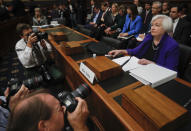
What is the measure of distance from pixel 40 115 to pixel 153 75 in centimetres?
84

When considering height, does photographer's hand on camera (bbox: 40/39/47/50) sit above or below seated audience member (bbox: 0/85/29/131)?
above

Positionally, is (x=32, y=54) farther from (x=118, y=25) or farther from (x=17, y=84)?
(x=118, y=25)

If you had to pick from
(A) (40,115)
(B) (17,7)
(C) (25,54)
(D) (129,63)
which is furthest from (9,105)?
(B) (17,7)

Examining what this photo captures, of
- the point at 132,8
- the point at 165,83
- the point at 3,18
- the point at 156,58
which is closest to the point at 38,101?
the point at 165,83

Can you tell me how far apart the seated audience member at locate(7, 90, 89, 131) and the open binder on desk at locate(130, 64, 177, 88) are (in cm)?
54

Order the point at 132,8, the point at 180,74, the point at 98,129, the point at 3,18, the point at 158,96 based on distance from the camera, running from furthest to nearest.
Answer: the point at 3,18 < the point at 132,8 < the point at 180,74 < the point at 98,129 < the point at 158,96

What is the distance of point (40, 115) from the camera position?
58 cm

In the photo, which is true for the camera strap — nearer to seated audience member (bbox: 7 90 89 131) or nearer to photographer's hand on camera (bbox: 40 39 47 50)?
photographer's hand on camera (bbox: 40 39 47 50)

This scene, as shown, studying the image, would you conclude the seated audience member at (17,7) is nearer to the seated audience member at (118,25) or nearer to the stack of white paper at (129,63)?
the seated audience member at (118,25)

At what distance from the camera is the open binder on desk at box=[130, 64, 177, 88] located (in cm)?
92

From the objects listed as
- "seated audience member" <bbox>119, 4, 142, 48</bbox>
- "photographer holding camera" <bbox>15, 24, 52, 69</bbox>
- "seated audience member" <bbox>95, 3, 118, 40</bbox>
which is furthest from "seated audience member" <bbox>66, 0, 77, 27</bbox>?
"photographer holding camera" <bbox>15, 24, 52, 69</bbox>

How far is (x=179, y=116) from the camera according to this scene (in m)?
0.59

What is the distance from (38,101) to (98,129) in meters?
0.77

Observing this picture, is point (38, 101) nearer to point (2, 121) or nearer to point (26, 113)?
point (26, 113)
